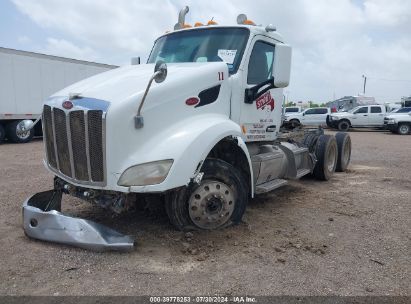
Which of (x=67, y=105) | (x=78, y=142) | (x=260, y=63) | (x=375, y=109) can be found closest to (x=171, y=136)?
(x=78, y=142)

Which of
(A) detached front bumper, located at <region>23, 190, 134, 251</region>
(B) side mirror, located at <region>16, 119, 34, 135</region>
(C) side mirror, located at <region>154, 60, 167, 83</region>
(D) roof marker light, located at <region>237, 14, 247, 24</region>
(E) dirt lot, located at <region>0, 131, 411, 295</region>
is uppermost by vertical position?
(D) roof marker light, located at <region>237, 14, 247, 24</region>

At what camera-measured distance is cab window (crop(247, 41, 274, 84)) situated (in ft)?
18.6

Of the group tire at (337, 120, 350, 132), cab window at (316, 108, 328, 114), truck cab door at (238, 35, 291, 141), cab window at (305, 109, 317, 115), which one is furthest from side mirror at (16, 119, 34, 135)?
cab window at (316, 108, 328, 114)

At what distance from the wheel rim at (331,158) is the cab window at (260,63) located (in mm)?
3459

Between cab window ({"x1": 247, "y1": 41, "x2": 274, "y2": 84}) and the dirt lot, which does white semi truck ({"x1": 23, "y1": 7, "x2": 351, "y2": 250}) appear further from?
the dirt lot

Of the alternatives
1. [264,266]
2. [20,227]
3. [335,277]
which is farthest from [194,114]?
[20,227]

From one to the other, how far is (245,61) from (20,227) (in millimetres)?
3630

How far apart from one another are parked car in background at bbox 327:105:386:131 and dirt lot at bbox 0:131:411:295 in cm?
2168

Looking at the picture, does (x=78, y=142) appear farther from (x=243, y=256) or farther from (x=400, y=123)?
(x=400, y=123)

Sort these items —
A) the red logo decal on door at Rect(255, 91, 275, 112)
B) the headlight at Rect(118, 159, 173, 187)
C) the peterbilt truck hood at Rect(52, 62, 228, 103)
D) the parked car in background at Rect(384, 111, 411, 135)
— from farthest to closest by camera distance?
the parked car in background at Rect(384, 111, 411, 135) < the red logo decal on door at Rect(255, 91, 275, 112) < the peterbilt truck hood at Rect(52, 62, 228, 103) < the headlight at Rect(118, 159, 173, 187)

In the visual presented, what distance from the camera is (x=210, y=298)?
11.1 feet

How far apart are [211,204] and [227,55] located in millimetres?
2105

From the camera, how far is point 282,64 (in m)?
5.12

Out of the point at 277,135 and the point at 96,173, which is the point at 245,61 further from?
the point at 96,173
